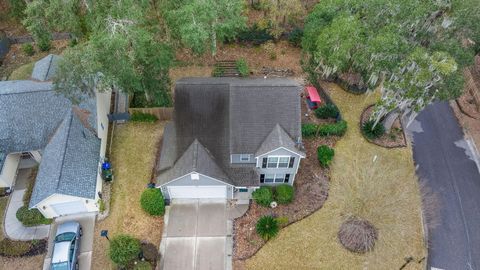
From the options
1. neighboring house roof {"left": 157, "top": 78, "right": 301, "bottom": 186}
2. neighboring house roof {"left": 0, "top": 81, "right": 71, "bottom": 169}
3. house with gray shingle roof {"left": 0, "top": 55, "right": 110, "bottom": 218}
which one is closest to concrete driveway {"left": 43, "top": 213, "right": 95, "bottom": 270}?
house with gray shingle roof {"left": 0, "top": 55, "right": 110, "bottom": 218}

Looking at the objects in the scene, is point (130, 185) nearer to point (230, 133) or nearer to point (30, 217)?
point (30, 217)

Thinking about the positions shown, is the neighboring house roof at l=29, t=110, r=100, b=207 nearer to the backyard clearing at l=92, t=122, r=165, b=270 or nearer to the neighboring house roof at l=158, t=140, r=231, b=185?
the backyard clearing at l=92, t=122, r=165, b=270

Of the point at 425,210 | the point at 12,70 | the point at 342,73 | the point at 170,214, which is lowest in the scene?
the point at 170,214

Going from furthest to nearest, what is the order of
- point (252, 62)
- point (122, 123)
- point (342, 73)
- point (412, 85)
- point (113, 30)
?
point (252, 62), point (342, 73), point (122, 123), point (412, 85), point (113, 30)

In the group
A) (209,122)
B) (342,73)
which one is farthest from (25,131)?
(342,73)

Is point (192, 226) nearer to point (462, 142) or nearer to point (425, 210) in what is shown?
point (425, 210)

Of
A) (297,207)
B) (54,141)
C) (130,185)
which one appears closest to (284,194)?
(297,207)
